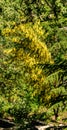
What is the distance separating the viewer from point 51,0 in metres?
34.0

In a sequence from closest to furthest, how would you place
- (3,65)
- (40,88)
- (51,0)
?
(40,88)
(3,65)
(51,0)

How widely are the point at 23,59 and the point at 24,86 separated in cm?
210

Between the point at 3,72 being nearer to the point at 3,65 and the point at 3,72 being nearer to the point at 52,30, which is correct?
the point at 3,65

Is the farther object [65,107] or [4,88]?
[4,88]

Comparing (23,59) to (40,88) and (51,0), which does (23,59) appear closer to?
(40,88)

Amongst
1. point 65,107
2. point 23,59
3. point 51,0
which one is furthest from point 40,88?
point 51,0

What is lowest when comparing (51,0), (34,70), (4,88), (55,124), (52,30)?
(55,124)

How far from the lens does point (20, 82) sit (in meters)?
23.6

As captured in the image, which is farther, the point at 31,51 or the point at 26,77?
the point at 26,77

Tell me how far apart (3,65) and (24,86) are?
8.66 ft

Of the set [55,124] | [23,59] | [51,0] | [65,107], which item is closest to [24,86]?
[23,59]

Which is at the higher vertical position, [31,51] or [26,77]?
[31,51]

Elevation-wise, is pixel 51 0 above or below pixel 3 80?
above

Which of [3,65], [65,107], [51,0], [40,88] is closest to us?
[65,107]
